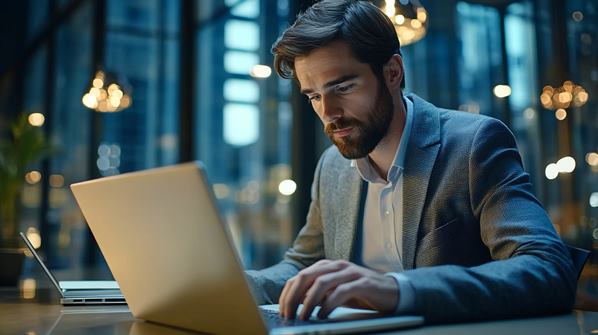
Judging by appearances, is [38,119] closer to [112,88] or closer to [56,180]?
[56,180]

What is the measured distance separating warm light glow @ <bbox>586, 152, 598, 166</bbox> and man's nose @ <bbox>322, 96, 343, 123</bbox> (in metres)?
2.68

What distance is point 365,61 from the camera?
143 centimetres

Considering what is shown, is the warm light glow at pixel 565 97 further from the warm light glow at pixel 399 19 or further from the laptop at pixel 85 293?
the laptop at pixel 85 293

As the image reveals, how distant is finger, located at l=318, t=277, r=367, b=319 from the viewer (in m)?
0.89

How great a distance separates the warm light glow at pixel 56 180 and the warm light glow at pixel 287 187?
4.14 metres

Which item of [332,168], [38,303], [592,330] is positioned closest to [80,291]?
[38,303]

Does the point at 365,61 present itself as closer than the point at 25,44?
Yes

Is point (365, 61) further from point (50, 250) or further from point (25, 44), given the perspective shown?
point (25, 44)

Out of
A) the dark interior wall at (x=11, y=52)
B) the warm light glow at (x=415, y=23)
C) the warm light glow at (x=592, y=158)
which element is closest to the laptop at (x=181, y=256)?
the warm light glow at (x=415, y=23)

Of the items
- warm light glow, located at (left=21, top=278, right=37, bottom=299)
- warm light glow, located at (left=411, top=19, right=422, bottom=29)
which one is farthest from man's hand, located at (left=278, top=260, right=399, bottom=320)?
warm light glow, located at (left=411, top=19, right=422, bottom=29)

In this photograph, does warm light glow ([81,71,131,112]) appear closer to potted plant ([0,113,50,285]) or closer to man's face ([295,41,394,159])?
potted plant ([0,113,50,285])

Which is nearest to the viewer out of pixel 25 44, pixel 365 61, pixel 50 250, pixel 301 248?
pixel 365 61

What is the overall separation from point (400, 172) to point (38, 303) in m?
0.91

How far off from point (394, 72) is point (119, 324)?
2.82 ft
